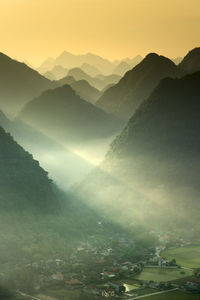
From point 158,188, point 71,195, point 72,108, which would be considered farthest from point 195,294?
point 72,108

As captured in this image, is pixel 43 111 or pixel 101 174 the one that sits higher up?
pixel 43 111

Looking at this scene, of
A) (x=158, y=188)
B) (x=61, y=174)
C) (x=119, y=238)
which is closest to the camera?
(x=119, y=238)

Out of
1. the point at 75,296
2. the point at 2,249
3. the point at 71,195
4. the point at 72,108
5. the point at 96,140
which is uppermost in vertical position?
the point at 72,108

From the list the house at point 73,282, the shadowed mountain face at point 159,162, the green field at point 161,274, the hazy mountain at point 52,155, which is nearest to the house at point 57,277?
the house at point 73,282

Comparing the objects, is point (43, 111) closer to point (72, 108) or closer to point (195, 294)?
point (72, 108)

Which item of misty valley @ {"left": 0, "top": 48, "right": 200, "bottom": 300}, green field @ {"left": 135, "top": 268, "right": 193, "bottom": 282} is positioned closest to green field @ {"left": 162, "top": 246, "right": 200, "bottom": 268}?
misty valley @ {"left": 0, "top": 48, "right": 200, "bottom": 300}

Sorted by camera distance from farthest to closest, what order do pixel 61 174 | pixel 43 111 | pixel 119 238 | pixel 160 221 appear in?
pixel 43 111 → pixel 61 174 → pixel 160 221 → pixel 119 238

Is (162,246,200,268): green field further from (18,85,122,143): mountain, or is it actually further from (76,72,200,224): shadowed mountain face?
(18,85,122,143): mountain
